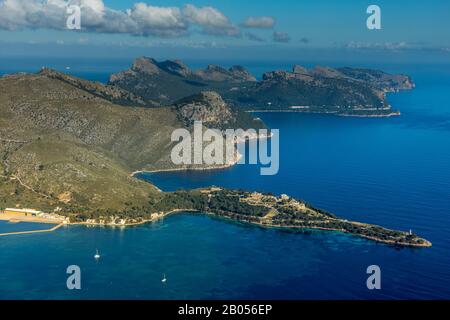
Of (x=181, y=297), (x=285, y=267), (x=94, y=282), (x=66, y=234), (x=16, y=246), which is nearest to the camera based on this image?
(x=181, y=297)

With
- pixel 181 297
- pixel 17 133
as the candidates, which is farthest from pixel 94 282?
pixel 17 133

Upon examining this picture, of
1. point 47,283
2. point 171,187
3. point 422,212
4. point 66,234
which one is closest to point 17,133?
point 171,187

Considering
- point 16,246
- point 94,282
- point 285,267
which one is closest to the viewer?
point 94,282

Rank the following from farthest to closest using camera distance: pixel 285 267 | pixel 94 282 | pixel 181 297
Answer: pixel 285 267, pixel 94 282, pixel 181 297

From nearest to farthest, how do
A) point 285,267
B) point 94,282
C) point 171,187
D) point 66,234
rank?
1. point 94,282
2. point 285,267
3. point 66,234
4. point 171,187

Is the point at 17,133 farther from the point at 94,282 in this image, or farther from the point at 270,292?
the point at 270,292

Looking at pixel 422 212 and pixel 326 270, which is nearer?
pixel 326 270

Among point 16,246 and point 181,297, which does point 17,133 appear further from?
point 181,297

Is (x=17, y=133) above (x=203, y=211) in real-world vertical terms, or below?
above

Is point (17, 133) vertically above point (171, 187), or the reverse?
point (17, 133)
